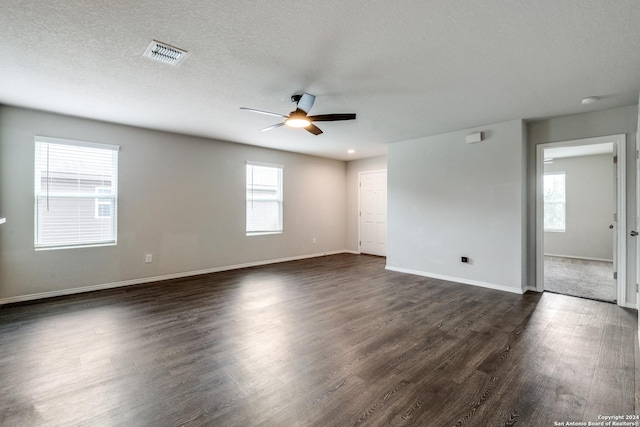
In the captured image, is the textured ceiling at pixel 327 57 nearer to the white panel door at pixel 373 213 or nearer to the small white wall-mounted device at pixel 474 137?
the small white wall-mounted device at pixel 474 137

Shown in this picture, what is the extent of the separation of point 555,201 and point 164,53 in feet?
29.1

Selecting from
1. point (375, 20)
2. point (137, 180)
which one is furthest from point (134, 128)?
point (375, 20)

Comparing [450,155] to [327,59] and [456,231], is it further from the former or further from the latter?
[327,59]

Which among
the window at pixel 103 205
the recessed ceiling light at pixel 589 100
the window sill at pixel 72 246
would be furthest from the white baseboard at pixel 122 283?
the recessed ceiling light at pixel 589 100

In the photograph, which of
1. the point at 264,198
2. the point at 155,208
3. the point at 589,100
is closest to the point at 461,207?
the point at 589,100

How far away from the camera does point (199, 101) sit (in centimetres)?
352

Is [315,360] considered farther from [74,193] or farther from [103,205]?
[74,193]

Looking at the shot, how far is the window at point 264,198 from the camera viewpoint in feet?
20.1

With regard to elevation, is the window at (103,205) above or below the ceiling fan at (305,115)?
below

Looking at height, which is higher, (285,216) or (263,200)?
(263,200)

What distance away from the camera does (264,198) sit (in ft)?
20.8

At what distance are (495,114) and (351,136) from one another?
220 cm

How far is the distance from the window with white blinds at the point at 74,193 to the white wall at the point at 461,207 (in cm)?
480

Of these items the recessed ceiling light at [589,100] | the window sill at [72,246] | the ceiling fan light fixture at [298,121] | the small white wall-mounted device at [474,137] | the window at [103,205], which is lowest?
the window sill at [72,246]
